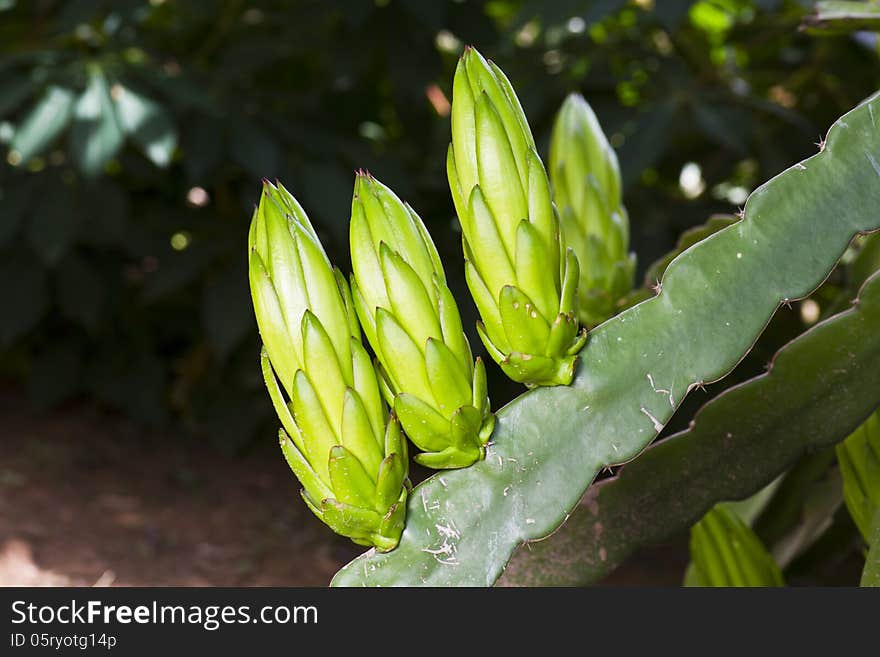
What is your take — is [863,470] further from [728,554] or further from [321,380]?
[321,380]

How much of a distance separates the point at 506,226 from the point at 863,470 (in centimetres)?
47

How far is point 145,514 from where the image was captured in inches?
95.8

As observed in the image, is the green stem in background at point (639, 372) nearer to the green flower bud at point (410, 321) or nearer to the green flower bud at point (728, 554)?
the green flower bud at point (410, 321)

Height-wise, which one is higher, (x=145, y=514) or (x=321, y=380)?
(x=321, y=380)

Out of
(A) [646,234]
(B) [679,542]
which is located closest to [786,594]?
(A) [646,234]

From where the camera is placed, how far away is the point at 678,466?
813 millimetres

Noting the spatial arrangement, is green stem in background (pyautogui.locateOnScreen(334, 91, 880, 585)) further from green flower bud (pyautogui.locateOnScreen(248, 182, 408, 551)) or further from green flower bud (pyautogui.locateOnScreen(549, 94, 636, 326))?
green flower bud (pyautogui.locateOnScreen(549, 94, 636, 326))

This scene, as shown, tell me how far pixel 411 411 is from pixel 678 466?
318mm

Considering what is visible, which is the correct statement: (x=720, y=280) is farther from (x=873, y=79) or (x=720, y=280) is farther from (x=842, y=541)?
(x=873, y=79)

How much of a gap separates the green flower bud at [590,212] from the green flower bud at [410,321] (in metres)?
0.36

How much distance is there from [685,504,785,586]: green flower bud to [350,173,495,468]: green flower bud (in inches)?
15.7

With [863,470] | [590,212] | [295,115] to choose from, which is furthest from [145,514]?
[863,470]

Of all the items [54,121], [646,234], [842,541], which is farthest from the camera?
[646,234]

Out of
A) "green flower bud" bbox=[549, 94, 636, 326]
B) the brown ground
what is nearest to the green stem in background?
"green flower bud" bbox=[549, 94, 636, 326]
